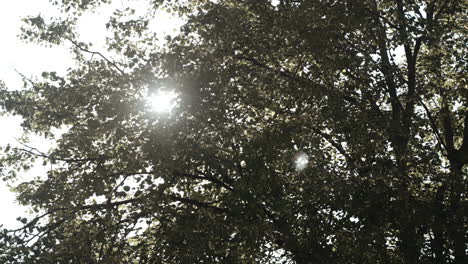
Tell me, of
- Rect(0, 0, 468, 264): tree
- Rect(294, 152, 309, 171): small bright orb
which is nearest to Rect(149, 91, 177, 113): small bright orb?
Rect(0, 0, 468, 264): tree

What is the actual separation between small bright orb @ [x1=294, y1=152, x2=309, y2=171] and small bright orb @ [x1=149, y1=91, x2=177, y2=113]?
291 cm

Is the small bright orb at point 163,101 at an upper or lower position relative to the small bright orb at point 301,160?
upper

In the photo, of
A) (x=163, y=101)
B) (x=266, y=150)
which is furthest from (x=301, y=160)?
(x=163, y=101)

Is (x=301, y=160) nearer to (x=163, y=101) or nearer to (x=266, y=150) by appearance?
(x=266, y=150)

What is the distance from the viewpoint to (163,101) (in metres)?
9.76

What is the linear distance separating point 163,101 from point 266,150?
8.28 feet

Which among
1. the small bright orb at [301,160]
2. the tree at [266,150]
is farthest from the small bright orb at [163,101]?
the small bright orb at [301,160]

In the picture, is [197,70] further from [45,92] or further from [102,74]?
[45,92]

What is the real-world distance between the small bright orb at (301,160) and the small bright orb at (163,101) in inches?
115

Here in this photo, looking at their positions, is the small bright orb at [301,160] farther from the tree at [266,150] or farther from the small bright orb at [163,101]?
the small bright orb at [163,101]

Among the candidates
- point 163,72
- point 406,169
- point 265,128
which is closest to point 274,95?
point 265,128

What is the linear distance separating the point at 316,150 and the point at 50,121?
7.12 m

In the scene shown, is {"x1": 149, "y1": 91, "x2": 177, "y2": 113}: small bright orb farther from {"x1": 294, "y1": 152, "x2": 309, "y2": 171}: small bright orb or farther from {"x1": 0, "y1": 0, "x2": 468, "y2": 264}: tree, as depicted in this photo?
{"x1": 294, "y1": 152, "x2": 309, "y2": 171}: small bright orb

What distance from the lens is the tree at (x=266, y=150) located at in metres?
9.15
